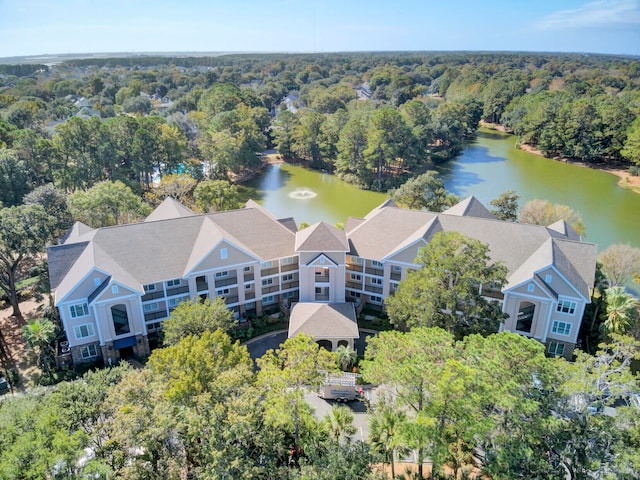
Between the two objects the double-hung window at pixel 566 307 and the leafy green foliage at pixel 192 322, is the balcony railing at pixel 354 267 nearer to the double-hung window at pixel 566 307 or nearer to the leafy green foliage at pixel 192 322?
the leafy green foliage at pixel 192 322

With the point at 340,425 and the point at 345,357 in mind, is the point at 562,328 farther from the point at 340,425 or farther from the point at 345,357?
the point at 340,425

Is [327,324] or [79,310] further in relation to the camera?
[327,324]

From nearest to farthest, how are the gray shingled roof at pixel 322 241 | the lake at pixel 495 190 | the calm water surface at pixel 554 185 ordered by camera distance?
the gray shingled roof at pixel 322 241, the calm water surface at pixel 554 185, the lake at pixel 495 190

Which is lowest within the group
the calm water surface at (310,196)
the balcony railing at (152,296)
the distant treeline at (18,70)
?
the calm water surface at (310,196)

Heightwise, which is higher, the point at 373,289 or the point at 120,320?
the point at 120,320

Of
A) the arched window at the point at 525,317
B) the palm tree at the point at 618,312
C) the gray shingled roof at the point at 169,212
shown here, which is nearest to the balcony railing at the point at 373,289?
the arched window at the point at 525,317

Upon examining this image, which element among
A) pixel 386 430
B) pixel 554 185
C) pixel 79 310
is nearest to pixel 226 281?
pixel 79 310
